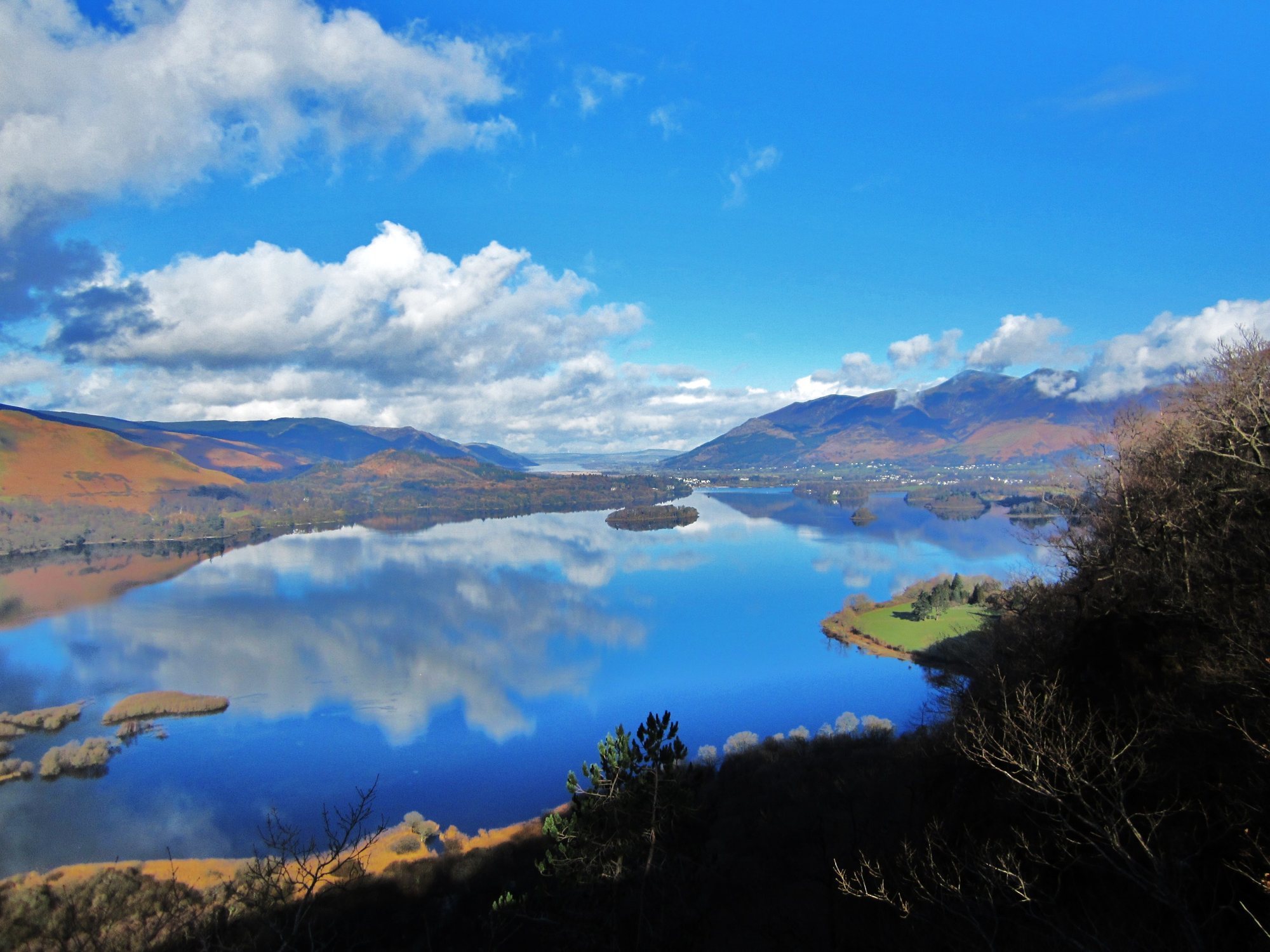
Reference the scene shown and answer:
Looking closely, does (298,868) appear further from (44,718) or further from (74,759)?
(44,718)

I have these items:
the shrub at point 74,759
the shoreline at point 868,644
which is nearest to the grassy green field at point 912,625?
the shoreline at point 868,644

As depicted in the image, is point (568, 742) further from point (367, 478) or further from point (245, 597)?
point (367, 478)

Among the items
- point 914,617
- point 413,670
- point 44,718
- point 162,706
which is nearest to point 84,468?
→ point 44,718

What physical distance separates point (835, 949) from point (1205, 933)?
4.27m

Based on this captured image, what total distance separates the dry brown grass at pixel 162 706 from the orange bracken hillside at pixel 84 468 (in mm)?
82487

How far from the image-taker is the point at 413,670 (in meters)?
28.8

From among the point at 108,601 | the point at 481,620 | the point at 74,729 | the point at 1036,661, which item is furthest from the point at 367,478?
the point at 1036,661

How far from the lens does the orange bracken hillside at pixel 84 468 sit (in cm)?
9094

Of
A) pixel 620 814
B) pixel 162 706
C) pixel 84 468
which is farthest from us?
pixel 84 468

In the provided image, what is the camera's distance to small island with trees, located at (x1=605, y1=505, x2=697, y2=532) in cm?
8262

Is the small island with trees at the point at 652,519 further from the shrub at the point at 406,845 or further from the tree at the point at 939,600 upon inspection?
the shrub at the point at 406,845

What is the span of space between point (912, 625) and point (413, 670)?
76.4 feet

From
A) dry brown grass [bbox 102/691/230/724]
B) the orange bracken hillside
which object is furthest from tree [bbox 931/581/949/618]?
the orange bracken hillside

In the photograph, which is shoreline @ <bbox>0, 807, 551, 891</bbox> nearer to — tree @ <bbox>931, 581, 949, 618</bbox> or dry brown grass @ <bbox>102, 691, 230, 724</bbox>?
dry brown grass @ <bbox>102, 691, 230, 724</bbox>
